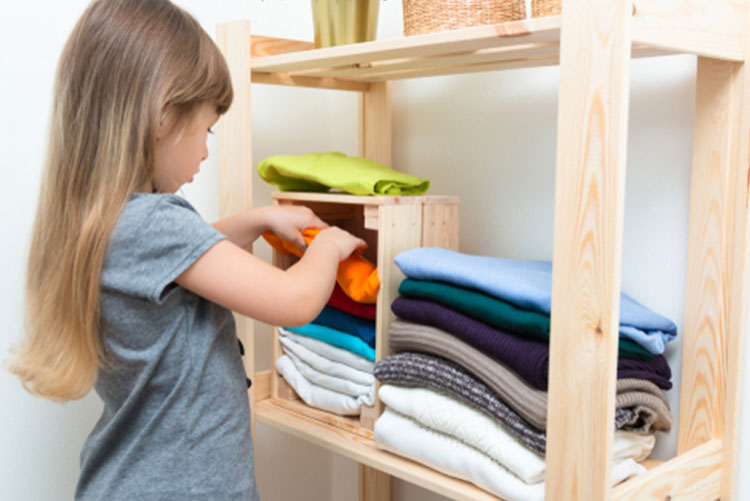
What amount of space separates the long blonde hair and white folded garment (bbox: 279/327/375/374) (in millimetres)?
373

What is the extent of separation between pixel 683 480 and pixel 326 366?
55cm

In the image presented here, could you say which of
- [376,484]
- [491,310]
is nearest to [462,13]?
[491,310]

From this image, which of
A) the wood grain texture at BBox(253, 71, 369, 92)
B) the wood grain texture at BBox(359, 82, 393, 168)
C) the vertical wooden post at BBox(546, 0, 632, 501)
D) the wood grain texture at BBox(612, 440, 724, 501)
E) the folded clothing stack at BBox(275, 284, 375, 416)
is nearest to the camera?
the vertical wooden post at BBox(546, 0, 632, 501)

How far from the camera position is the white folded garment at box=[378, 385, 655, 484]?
2.98 ft

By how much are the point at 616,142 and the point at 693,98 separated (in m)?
0.40

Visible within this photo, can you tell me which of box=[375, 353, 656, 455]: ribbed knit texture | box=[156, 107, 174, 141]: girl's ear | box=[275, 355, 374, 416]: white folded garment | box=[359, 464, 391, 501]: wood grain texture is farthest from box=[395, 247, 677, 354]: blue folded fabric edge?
box=[359, 464, 391, 501]: wood grain texture

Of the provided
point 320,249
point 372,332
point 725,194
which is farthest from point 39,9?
point 725,194

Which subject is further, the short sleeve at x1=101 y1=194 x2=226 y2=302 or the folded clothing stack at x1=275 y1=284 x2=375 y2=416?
the folded clothing stack at x1=275 y1=284 x2=375 y2=416

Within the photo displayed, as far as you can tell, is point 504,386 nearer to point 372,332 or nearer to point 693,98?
point 372,332

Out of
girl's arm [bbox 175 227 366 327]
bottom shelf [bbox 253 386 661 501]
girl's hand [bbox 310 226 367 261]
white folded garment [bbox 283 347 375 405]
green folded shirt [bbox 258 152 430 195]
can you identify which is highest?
green folded shirt [bbox 258 152 430 195]

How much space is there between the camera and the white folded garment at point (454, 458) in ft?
3.00

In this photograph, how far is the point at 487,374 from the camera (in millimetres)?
967

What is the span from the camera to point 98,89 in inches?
37.5

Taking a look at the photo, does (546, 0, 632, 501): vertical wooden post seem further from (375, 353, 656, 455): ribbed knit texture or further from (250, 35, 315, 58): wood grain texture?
(250, 35, 315, 58): wood grain texture
